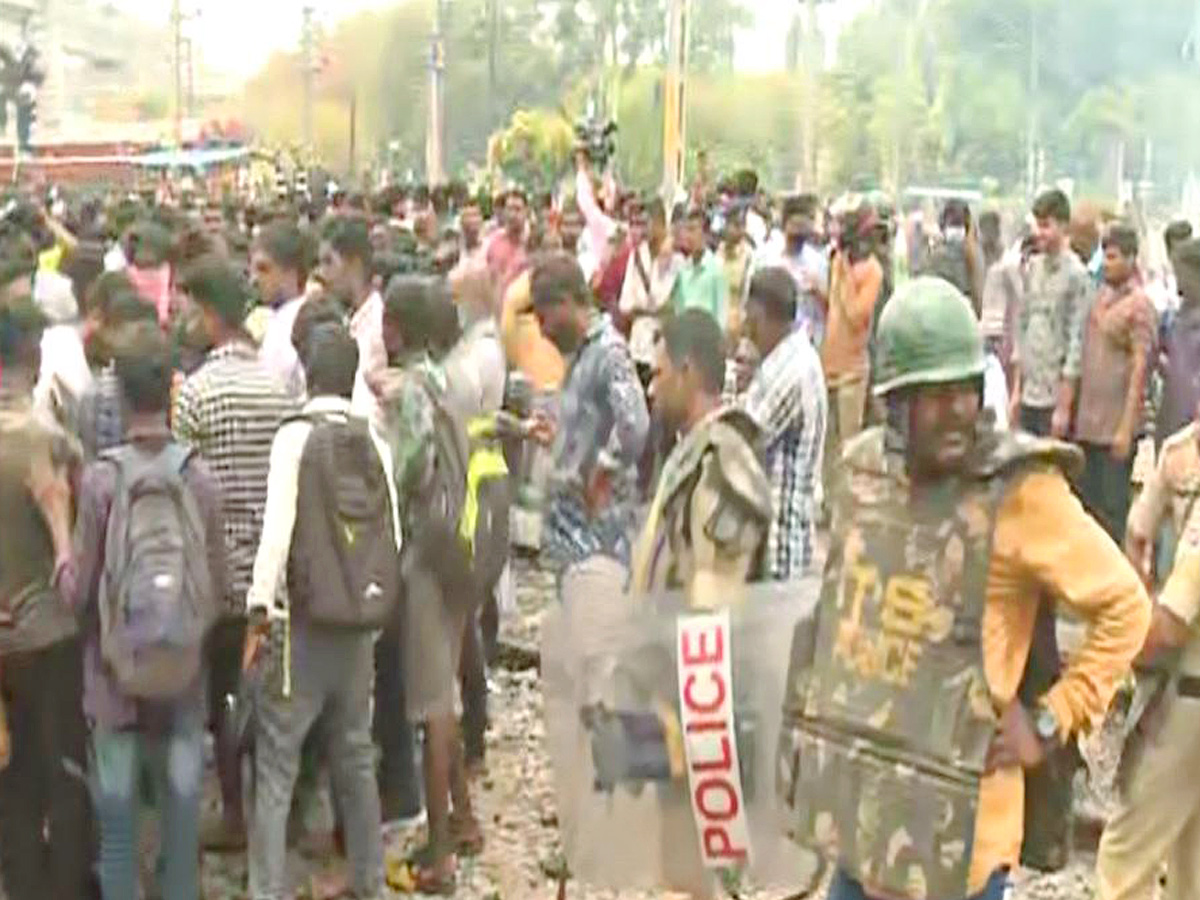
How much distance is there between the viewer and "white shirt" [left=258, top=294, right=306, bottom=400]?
7.00 m

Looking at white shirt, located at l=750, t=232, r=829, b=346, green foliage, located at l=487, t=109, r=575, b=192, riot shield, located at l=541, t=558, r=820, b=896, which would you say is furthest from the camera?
green foliage, located at l=487, t=109, r=575, b=192

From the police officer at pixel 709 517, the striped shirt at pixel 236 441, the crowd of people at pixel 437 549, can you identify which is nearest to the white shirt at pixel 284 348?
the crowd of people at pixel 437 549

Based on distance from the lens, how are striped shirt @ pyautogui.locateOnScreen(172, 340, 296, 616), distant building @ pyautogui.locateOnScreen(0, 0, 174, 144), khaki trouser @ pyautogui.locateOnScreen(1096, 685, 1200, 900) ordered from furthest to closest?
distant building @ pyautogui.locateOnScreen(0, 0, 174, 144) → striped shirt @ pyautogui.locateOnScreen(172, 340, 296, 616) → khaki trouser @ pyautogui.locateOnScreen(1096, 685, 1200, 900)

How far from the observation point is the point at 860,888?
13.3 ft

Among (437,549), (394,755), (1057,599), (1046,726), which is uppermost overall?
(1057,599)

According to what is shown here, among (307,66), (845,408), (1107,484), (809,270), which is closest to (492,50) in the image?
(307,66)

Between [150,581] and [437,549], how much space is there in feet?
3.73

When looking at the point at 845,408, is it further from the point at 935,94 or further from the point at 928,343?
the point at 935,94

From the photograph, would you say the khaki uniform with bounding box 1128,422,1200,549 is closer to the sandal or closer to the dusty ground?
the dusty ground

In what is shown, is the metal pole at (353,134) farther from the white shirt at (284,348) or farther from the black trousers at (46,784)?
the black trousers at (46,784)

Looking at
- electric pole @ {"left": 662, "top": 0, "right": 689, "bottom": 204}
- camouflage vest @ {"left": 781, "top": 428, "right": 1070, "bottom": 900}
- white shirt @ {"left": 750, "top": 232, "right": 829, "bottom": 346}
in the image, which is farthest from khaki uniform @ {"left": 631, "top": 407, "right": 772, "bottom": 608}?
electric pole @ {"left": 662, "top": 0, "right": 689, "bottom": 204}

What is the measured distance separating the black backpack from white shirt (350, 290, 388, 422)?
0.75 feet

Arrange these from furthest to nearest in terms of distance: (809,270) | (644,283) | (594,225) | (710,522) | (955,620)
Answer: (594,225), (644,283), (809,270), (710,522), (955,620)

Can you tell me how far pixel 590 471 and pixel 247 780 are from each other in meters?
1.41
